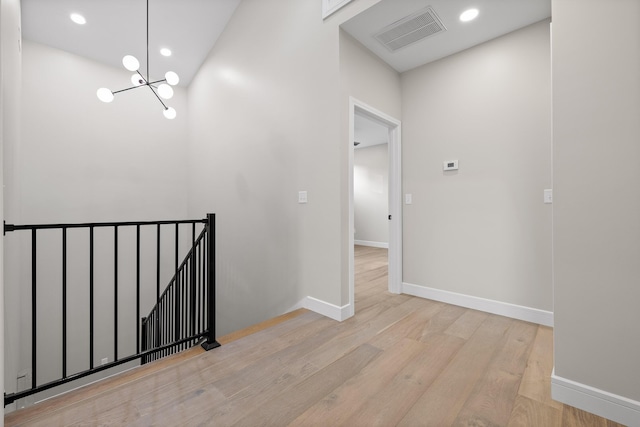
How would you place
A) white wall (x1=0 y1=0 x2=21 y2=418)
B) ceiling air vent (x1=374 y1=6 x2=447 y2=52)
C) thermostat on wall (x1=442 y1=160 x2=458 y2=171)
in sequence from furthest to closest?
thermostat on wall (x1=442 y1=160 x2=458 y2=171), ceiling air vent (x1=374 y1=6 x2=447 y2=52), white wall (x1=0 y1=0 x2=21 y2=418)

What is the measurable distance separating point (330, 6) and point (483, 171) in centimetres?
211

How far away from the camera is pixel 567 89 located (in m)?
1.42

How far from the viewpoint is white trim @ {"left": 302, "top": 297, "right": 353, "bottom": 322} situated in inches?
97.7

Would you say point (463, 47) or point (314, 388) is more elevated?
point (463, 47)

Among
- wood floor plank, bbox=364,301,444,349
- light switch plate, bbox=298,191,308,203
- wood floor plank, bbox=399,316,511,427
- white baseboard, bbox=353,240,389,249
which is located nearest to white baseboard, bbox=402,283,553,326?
wood floor plank, bbox=364,301,444,349

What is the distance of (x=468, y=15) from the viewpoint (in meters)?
2.37

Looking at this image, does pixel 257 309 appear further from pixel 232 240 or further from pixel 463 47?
pixel 463 47

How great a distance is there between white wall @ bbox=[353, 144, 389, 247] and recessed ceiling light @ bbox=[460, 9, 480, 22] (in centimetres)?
477

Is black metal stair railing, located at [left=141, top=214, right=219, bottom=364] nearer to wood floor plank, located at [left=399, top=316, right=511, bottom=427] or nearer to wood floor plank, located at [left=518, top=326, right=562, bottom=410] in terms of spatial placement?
wood floor plank, located at [left=399, top=316, right=511, bottom=427]

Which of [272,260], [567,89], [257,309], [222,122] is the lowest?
[257,309]

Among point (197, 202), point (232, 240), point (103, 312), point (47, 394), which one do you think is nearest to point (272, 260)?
point (232, 240)

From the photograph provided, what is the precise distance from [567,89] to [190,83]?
18.8 feet

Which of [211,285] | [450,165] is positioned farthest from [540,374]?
[211,285]

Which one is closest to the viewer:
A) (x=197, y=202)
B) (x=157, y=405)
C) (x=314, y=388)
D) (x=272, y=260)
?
(x=157, y=405)
